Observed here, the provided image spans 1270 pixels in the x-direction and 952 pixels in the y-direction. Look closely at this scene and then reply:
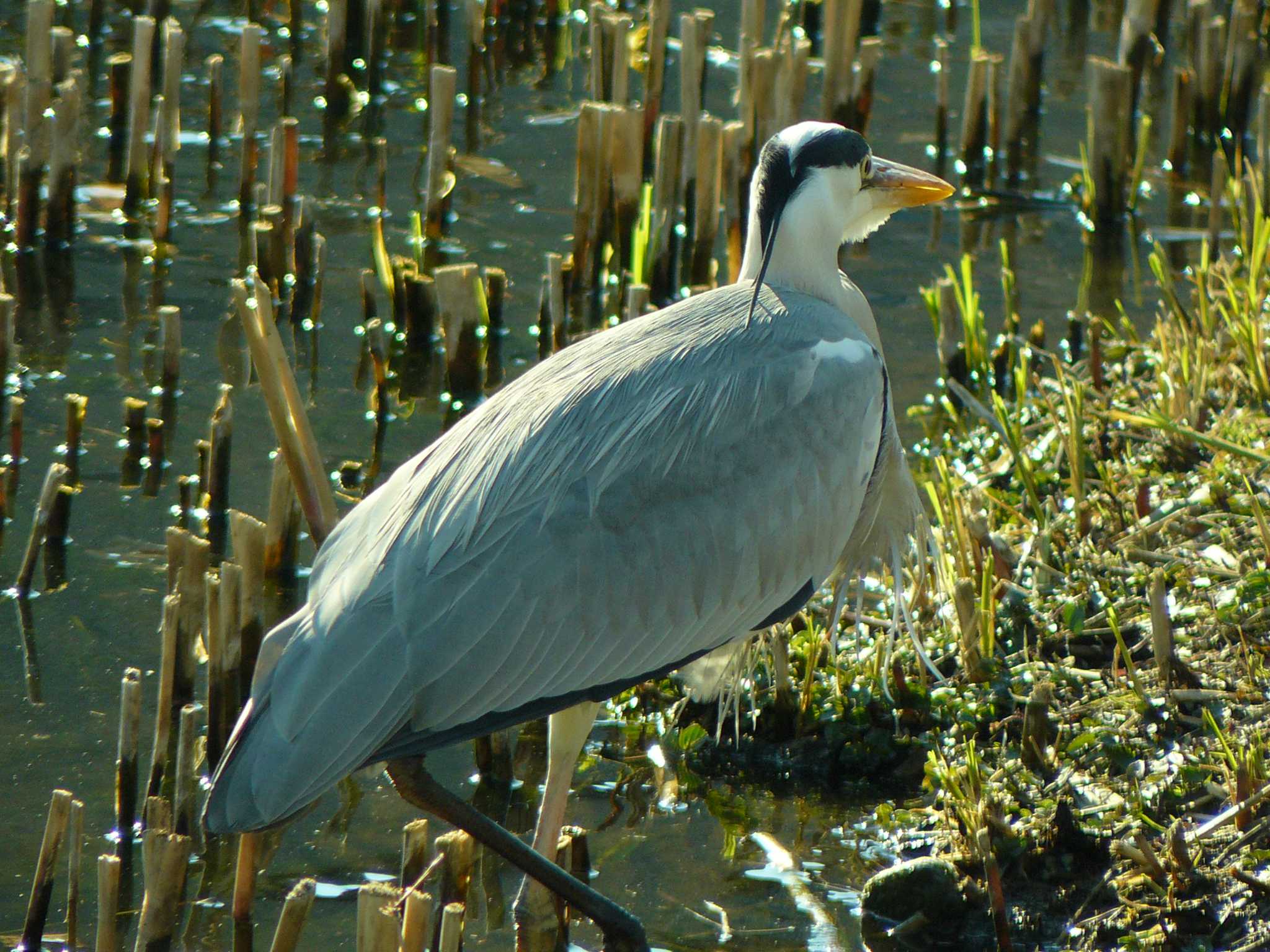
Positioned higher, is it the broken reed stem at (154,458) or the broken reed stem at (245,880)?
the broken reed stem at (154,458)

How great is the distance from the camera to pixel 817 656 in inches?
191

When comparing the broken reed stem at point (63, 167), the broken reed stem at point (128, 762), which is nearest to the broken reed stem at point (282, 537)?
the broken reed stem at point (128, 762)

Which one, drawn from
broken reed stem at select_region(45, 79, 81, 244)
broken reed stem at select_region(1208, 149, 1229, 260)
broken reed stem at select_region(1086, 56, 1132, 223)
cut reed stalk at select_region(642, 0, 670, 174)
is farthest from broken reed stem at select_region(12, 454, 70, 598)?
broken reed stem at select_region(1086, 56, 1132, 223)

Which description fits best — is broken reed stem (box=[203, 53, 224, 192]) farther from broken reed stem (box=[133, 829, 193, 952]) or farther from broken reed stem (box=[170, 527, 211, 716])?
broken reed stem (box=[133, 829, 193, 952])

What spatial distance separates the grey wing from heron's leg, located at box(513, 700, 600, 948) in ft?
0.65

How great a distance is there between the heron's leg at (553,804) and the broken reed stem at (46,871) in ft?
3.40

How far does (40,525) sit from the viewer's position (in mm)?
5234

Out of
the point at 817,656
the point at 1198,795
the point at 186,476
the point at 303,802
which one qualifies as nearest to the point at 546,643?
the point at 303,802

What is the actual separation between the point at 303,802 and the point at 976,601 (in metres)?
2.14

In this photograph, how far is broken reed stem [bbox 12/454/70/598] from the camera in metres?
5.24

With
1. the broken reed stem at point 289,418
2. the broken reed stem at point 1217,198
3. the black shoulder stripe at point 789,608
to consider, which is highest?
the broken reed stem at point 1217,198

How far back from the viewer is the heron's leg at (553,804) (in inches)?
153

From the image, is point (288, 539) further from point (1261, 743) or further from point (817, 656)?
point (1261, 743)

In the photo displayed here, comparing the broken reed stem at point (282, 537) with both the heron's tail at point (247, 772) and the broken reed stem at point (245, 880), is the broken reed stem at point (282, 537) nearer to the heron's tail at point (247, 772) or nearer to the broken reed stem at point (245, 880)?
the broken reed stem at point (245, 880)
